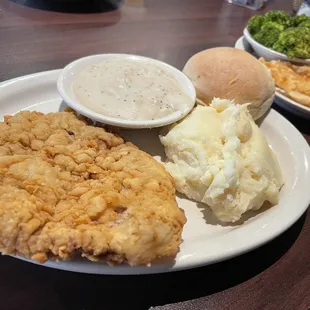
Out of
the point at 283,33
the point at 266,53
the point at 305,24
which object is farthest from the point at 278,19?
the point at 266,53

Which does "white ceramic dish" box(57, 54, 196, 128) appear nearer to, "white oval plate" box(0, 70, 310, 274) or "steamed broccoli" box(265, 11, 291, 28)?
"white oval plate" box(0, 70, 310, 274)

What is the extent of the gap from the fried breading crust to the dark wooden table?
7.9 inches

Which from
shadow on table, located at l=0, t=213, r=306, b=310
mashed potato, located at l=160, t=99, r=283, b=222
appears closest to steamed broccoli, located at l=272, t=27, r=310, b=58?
mashed potato, located at l=160, t=99, r=283, b=222

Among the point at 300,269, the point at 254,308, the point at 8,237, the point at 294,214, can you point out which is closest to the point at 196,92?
the point at 294,214

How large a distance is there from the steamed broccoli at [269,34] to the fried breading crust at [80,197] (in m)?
1.90

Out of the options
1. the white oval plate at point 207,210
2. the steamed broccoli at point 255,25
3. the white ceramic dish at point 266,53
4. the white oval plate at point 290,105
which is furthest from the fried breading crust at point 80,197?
the steamed broccoli at point 255,25

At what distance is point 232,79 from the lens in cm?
237

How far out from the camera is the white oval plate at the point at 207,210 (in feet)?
4.98

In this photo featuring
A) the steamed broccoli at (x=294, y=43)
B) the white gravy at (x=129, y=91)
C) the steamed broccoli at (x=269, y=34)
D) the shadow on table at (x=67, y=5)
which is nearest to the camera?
the white gravy at (x=129, y=91)

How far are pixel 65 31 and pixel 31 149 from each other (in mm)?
2015

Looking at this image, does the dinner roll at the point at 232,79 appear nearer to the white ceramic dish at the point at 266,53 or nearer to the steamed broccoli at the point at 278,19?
the white ceramic dish at the point at 266,53

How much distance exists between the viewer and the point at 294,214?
1815 millimetres

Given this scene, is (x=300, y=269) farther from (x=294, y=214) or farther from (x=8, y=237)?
(x=8, y=237)

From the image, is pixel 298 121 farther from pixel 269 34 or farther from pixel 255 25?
pixel 255 25
